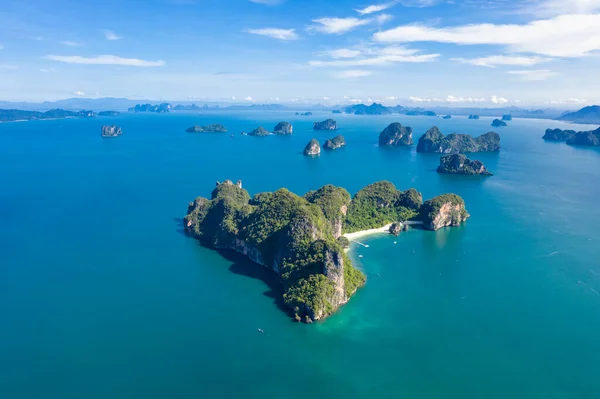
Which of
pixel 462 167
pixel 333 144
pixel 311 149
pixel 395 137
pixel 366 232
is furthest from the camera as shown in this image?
pixel 395 137

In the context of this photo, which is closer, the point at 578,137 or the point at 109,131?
the point at 578,137

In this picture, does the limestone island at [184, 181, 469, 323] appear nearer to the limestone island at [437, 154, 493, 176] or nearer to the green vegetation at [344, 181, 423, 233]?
the green vegetation at [344, 181, 423, 233]

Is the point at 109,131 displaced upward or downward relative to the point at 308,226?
upward

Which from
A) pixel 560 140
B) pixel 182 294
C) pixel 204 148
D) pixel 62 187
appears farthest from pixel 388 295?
pixel 560 140

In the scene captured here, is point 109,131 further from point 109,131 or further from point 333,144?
point 333,144

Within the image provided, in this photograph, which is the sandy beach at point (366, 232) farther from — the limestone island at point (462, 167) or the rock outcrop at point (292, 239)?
the limestone island at point (462, 167)

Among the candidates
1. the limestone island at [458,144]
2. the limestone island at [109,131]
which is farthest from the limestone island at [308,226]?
the limestone island at [109,131]

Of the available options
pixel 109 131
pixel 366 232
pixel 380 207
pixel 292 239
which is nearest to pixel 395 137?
pixel 380 207

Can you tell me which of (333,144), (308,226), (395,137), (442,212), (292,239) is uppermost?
(395,137)
